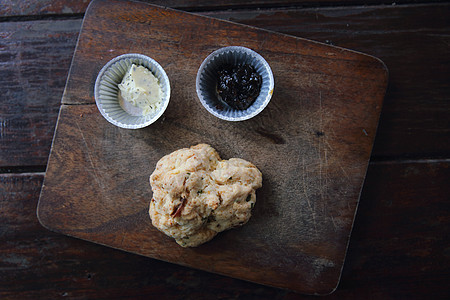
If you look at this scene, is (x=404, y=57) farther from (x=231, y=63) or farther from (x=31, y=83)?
(x=31, y=83)

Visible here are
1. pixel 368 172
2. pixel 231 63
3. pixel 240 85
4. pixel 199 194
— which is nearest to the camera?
pixel 199 194

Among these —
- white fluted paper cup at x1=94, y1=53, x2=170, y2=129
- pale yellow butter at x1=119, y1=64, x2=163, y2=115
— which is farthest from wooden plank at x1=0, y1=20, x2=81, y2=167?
pale yellow butter at x1=119, y1=64, x2=163, y2=115

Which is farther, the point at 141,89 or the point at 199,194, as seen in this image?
the point at 141,89

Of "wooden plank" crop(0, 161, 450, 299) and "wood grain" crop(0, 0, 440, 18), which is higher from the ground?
"wood grain" crop(0, 0, 440, 18)

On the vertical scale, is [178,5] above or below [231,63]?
above

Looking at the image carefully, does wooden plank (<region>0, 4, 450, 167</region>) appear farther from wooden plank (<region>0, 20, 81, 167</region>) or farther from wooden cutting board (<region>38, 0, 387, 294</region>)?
wooden cutting board (<region>38, 0, 387, 294</region>)

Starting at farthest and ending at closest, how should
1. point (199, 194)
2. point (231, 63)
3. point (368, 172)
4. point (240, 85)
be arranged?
point (368, 172) → point (231, 63) → point (240, 85) → point (199, 194)

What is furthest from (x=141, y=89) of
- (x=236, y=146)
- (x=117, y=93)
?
(x=236, y=146)

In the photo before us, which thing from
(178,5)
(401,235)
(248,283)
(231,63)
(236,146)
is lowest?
(248,283)

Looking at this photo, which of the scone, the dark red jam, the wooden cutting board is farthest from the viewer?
the wooden cutting board
